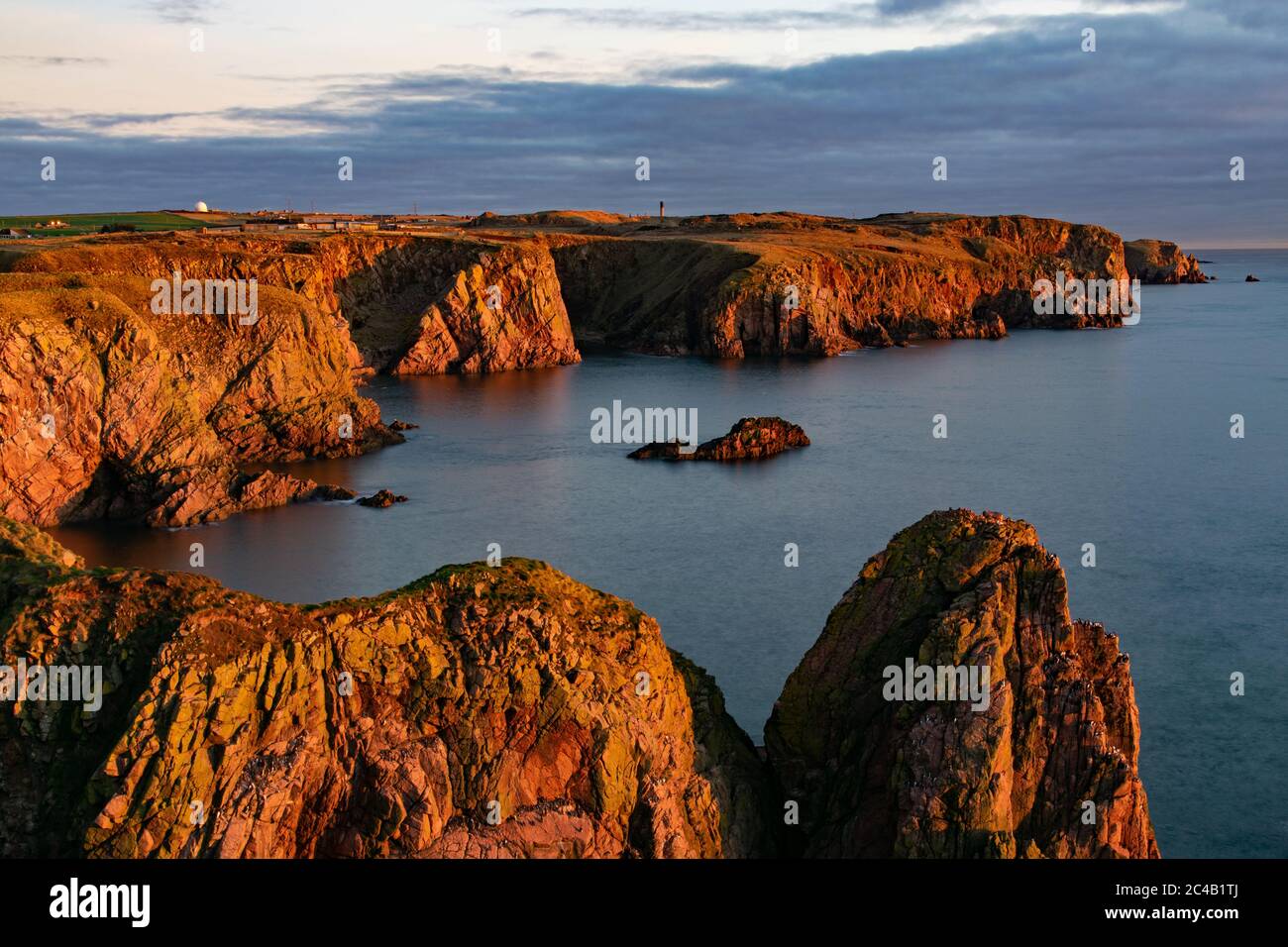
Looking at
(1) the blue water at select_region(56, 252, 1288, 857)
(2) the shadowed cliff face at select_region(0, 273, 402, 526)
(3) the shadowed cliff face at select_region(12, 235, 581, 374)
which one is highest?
(3) the shadowed cliff face at select_region(12, 235, 581, 374)

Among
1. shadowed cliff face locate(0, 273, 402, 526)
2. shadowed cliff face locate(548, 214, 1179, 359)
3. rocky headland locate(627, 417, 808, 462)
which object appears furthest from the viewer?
shadowed cliff face locate(548, 214, 1179, 359)

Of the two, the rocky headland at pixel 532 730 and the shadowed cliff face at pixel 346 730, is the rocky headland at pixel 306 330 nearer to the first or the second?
the rocky headland at pixel 532 730

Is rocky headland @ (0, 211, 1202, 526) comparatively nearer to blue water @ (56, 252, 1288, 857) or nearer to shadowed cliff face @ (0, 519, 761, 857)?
blue water @ (56, 252, 1288, 857)

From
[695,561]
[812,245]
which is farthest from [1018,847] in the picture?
[812,245]

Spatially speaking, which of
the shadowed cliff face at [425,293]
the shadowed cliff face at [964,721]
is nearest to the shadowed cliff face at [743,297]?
the shadowed cliff face at [425,293]

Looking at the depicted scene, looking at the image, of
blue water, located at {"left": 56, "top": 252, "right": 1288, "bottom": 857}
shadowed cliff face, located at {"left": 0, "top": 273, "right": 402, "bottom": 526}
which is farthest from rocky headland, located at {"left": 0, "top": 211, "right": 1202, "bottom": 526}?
blue water, located at {"left": 56, "top": 252, "right": 1288, "bottom": 857}
